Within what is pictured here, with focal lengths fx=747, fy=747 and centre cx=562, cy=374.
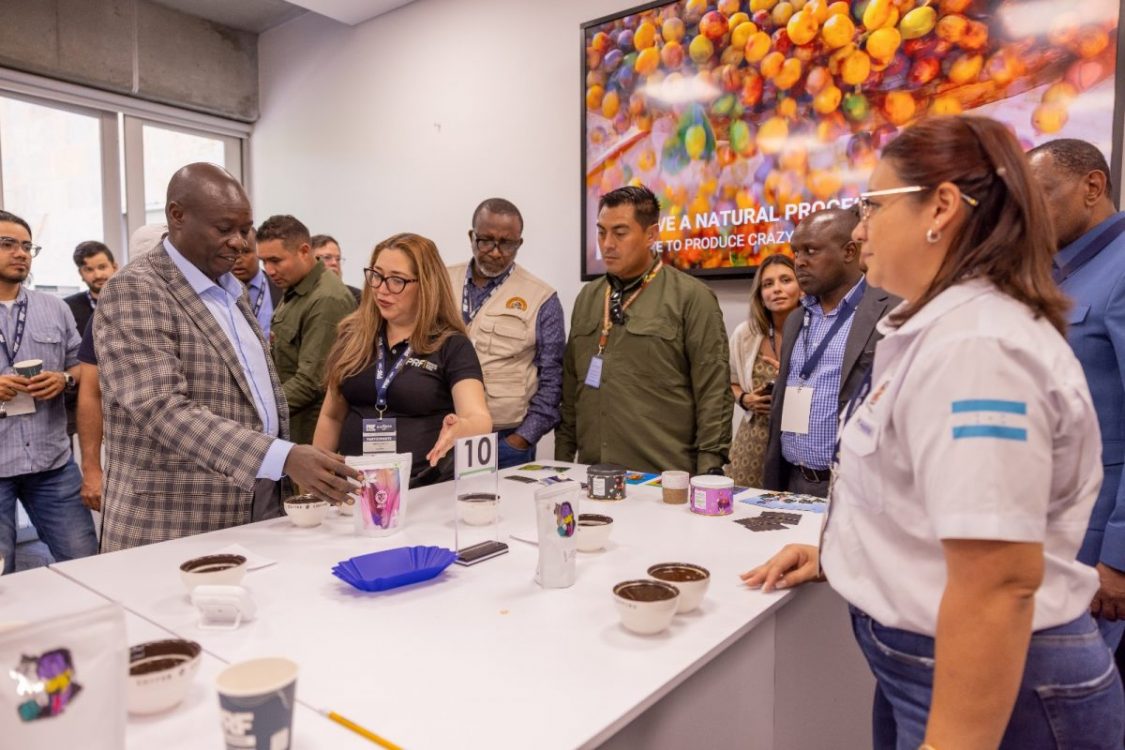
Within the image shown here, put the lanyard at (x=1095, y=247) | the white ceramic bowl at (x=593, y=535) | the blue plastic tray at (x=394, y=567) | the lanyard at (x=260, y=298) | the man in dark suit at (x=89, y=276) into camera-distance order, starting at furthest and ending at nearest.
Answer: the man in dark suit at (x=89, y=276), the lanyard at (x=260, y=298), the lanyard at (x=1095, y=247), the white ceramic bowl at (x=593, y=535), the blue plastic tray at (x=394, y=567)

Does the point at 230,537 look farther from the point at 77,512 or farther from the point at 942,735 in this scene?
the point at 77,512

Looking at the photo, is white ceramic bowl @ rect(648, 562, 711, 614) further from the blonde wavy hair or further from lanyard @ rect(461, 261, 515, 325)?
lanyard @ rect(461, 261, 515, 325)

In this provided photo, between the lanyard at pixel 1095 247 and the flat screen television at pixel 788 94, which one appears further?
the flat screen television at pixel 788 94

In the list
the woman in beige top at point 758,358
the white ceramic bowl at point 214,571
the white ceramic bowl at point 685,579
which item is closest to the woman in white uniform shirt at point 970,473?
the white ceramic bowl at point 685,579

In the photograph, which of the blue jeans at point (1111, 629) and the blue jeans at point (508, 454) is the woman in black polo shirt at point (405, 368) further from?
the blue jeans at point (1111, 629)

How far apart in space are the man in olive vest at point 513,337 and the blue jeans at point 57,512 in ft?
5.88

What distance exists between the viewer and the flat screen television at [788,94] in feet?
8.86

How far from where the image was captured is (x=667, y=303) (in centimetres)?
276

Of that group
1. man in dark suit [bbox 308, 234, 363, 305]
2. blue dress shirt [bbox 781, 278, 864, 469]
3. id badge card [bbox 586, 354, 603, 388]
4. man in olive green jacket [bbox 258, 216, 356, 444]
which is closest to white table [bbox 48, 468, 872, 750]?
blue dress shirt [bbox 781, 278, 864, 469]

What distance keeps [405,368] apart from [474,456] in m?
0.59

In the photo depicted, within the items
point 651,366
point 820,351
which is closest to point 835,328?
point 820,351

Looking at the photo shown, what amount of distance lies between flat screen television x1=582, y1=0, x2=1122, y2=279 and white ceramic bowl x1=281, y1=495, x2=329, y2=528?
2396mm

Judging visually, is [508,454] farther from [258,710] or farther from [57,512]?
[258,710]

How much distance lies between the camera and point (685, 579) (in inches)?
51.5
